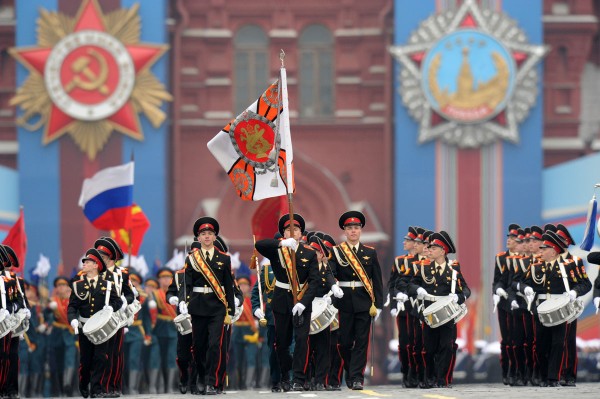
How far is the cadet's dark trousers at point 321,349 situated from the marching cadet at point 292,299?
0.27 m

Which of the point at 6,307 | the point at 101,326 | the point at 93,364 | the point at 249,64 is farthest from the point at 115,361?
the point at 249,64

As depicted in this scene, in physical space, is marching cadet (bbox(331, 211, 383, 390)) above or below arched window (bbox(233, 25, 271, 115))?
below

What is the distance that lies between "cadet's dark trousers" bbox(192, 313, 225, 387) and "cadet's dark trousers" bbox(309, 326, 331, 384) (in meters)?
0.94

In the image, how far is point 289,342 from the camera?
1641 cm

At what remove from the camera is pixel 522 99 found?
30.0 meters

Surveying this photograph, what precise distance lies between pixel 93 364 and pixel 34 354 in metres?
7.25

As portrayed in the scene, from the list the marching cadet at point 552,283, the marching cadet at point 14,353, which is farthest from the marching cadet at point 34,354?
the marching cadet at point 552,283

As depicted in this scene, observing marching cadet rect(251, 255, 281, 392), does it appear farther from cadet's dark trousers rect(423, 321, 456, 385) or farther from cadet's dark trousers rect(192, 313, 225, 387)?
cadet's dark trousers rect(423, 321, 456, 385)

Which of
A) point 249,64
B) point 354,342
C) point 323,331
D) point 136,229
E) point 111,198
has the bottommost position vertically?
point 354,342

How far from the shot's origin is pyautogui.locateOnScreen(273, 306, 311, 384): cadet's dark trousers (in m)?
16.1

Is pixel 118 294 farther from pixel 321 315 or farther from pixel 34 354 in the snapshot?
pixel 34 354

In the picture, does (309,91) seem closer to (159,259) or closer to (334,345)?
(159,259)

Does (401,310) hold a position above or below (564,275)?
below

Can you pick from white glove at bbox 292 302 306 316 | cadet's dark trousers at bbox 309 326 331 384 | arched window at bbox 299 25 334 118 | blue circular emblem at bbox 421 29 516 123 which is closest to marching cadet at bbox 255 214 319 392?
white glove at bbox 292 302 306 316
